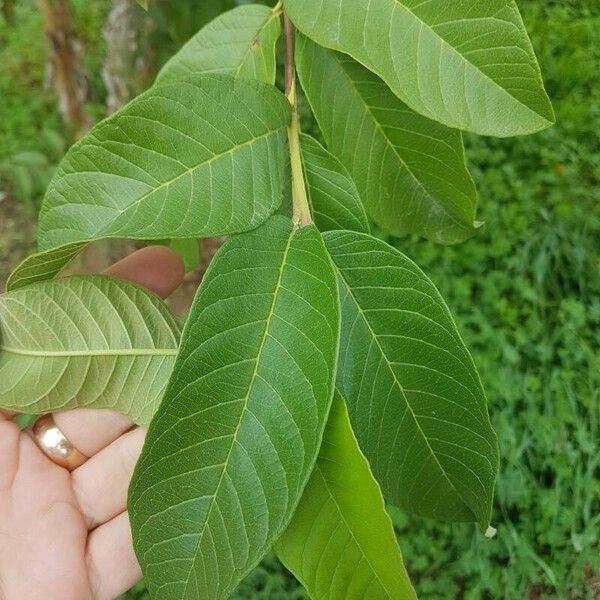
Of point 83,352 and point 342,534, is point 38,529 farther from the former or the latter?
point 342,534

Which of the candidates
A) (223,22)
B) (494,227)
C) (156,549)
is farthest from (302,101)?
(156,549)

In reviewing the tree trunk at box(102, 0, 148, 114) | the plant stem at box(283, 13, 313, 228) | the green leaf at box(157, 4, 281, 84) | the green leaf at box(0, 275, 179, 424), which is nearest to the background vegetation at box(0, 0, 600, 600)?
the tree trunk at box(102, 0, 148, 114)

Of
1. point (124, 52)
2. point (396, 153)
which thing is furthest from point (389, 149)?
point (124, 52)

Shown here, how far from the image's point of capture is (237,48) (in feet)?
2.94

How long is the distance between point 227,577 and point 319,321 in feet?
0.85

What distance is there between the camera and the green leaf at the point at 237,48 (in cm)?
89

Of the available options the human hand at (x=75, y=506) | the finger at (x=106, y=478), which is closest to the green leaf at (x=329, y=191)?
the human hand at (x=75, y=506)

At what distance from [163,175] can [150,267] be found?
1.84ft

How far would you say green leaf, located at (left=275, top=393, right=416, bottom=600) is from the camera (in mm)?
657

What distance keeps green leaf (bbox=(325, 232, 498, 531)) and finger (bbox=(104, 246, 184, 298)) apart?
0.54m

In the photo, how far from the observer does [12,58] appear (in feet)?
10.3

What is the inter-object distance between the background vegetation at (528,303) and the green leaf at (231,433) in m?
1.15

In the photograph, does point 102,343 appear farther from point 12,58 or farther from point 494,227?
point 12,58

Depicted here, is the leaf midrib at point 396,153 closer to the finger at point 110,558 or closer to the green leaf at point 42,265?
the green leaf at point 42,265
